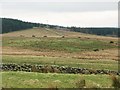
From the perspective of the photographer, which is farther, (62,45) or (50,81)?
(62,45)

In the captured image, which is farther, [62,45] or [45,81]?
[62,45]

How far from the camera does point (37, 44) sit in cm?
10175

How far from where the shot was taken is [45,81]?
102 ft

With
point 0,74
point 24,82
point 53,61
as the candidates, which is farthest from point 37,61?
point 24,82

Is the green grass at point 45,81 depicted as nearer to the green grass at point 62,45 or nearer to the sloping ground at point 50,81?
the sloping ground at point 50,81

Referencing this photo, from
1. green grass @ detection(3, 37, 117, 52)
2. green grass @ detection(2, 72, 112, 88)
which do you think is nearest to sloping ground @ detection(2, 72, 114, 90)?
green grass @ detection(2, 72, 112, 88)

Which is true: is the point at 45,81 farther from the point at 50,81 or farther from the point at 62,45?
the point at 62,45

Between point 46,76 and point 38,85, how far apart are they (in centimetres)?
415

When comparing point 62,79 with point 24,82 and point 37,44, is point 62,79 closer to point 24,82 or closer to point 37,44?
point 24,82

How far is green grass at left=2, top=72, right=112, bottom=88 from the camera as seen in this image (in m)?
29.4

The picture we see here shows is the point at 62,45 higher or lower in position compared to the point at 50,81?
lower

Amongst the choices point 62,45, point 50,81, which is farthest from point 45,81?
point 62,45

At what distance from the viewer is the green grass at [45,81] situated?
1156 inches

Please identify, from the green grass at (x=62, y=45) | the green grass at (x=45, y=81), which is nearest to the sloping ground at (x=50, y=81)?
the green grass at (x=45, y=81)
